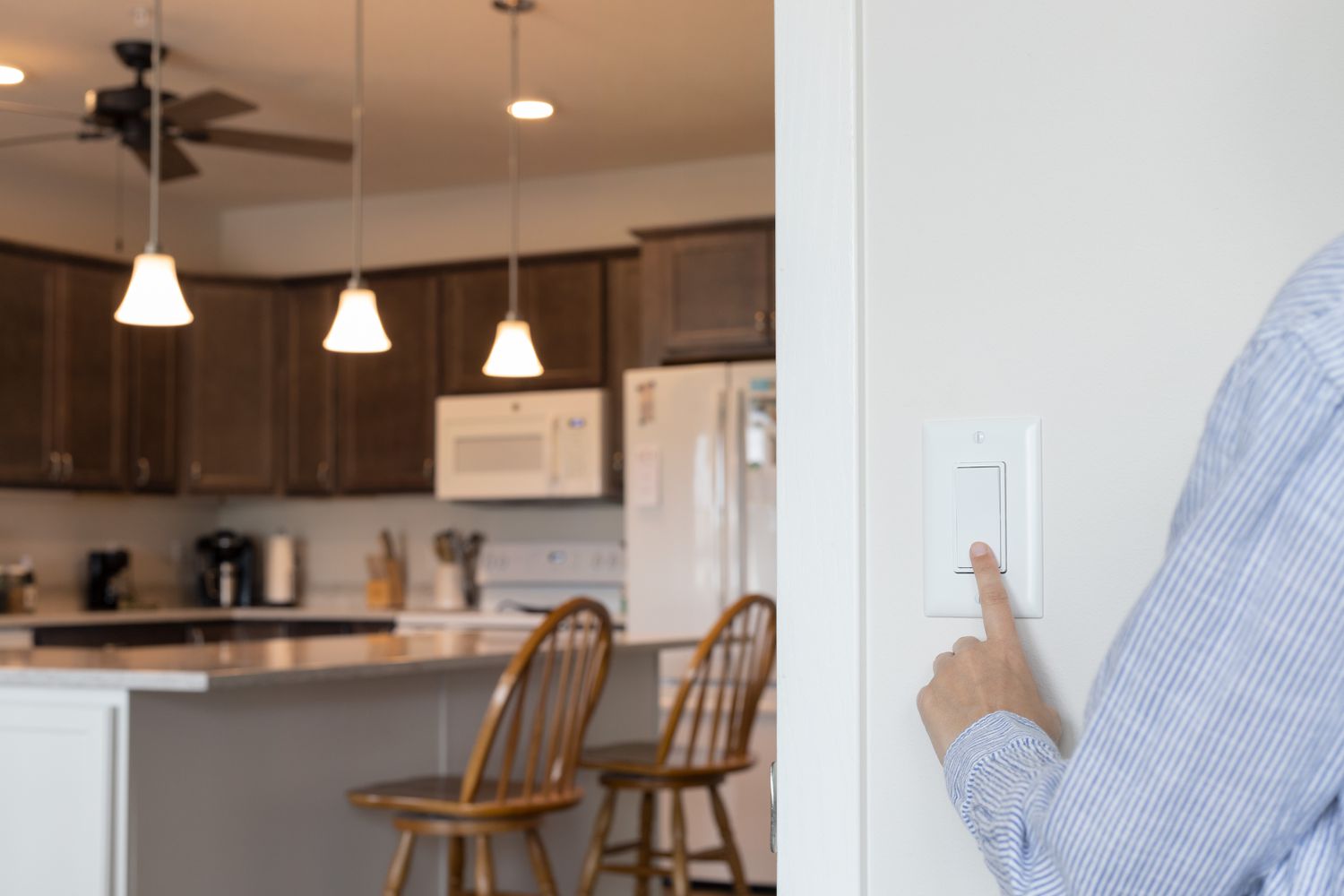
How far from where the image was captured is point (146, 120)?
12.3 feet

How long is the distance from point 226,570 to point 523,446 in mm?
1619

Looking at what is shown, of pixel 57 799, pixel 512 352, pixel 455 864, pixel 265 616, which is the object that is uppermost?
pixel 512 352

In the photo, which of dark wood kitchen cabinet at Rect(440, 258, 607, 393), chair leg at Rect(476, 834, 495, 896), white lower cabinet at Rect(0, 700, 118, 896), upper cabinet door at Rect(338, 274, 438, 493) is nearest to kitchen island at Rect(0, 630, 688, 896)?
white lower cabinet at Rect(0, 700, 118, 896)

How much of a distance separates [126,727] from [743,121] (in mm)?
3216

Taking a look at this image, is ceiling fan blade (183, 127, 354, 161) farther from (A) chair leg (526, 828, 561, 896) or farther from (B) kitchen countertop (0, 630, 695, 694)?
(A) chair leg (526, 828, 561, 896)

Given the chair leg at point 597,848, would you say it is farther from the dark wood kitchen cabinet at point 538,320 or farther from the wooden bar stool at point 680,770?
the dark wood kitchen cabinet at point 538,320

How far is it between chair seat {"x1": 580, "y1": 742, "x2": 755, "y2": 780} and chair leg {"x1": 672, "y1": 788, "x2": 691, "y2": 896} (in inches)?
2.6

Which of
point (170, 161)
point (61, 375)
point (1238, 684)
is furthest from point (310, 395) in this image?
point (1238, 684)

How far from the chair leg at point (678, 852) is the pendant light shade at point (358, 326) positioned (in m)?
1.26

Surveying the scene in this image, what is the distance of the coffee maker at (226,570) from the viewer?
20.3ft

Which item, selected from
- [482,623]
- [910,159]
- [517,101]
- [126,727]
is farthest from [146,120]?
[910,159]

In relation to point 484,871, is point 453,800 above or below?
above

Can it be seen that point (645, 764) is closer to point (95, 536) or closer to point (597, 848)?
point (597, 848)

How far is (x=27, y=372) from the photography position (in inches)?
209
